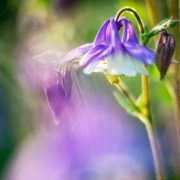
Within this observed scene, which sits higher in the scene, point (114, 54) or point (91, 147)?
point (114, 54)

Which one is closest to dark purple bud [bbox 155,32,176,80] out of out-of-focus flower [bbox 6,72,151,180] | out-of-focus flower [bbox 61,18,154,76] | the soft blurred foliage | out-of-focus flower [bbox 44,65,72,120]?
out-of-focus flower [bbox 61,18,154,76]

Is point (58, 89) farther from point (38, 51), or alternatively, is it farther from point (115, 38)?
point (38, 51)

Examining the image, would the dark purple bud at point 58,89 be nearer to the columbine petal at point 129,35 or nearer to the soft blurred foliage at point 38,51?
the columbine petal at point 129,35

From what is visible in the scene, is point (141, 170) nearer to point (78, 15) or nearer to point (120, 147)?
point (120, 147)

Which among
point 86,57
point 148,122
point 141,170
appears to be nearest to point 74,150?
point 141,170

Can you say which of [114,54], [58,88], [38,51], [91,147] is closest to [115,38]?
[114,54]

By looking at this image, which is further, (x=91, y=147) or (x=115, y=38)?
(x=91, y=147)

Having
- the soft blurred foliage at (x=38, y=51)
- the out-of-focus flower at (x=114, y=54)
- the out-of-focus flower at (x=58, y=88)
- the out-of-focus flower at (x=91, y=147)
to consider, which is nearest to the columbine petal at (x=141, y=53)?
the out-of-focus flower at (x=114, y=54)

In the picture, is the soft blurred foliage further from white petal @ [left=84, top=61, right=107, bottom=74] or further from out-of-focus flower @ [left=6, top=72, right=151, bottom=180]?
white petal @ [left=84, top=61, right=107, bottom=74]
